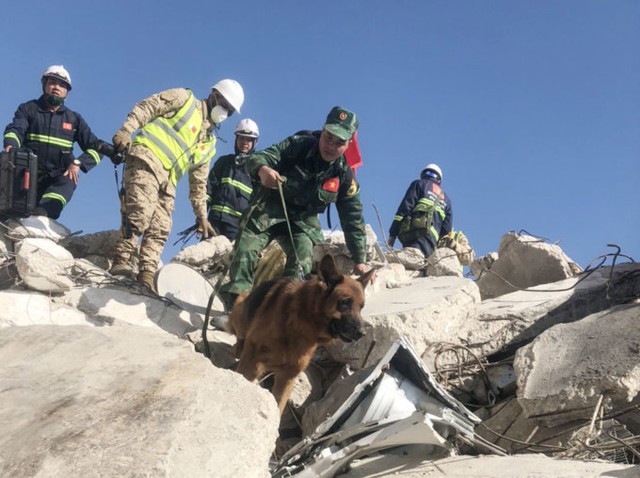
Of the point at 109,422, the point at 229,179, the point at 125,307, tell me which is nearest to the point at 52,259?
the point at 125,307

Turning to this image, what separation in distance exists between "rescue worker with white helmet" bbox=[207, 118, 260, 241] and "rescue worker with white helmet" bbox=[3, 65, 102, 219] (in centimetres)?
178

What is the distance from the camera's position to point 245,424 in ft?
8.70

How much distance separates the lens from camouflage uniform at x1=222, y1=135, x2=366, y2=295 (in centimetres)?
619

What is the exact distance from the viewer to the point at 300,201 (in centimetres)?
632

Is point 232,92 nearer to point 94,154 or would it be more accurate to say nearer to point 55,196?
point 94,154

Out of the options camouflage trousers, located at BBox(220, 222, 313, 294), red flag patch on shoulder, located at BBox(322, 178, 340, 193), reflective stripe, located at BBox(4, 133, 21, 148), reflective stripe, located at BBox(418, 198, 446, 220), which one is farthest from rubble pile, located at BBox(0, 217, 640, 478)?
reflective stripe, located at BBox(418, 198, 446, 220)

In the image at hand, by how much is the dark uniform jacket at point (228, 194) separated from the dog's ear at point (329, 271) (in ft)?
15.2

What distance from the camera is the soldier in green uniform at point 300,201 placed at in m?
6.00

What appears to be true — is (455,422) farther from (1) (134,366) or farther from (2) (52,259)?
(2) (52,259)

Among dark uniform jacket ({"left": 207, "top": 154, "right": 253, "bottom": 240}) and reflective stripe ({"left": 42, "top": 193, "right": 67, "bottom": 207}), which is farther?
dark uniform jacket ({"left": 207, "top": 154, "right": 253, "bottom": 240})

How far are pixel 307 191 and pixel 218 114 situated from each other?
2276mm

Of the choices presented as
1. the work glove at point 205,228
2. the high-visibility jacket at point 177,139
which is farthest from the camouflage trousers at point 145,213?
the work glove at point 205,228

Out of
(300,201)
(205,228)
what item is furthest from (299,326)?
(205,228)

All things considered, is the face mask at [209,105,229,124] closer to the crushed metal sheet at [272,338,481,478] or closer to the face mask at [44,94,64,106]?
the face mask at [44,94,64,106]
